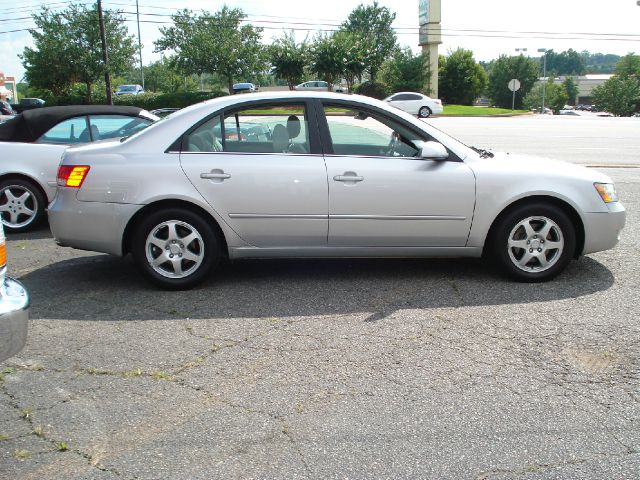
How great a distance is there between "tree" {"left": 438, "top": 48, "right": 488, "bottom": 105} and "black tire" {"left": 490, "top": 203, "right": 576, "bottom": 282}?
60915 mm

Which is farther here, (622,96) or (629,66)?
(629,66)

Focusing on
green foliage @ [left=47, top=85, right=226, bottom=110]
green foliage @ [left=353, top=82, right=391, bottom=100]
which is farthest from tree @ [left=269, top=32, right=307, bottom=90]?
green foliage @ [left=47, top=85, right=226, bottom=110]

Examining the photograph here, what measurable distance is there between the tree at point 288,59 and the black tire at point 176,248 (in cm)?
5038

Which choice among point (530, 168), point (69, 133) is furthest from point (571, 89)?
point (530, 168)

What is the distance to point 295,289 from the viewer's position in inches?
215

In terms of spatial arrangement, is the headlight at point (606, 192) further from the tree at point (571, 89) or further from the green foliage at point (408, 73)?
the tree at point (571, 89)

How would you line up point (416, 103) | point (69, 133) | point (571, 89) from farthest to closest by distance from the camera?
1. point (571, 89)
2. point (416, 103)
3. point (69, 133)

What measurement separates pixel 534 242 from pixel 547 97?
84.7 m

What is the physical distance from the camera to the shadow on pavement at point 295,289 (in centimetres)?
498

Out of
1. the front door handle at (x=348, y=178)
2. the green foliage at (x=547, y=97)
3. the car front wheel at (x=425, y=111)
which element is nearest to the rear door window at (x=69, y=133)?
the front door handle at (x=348, y=178)

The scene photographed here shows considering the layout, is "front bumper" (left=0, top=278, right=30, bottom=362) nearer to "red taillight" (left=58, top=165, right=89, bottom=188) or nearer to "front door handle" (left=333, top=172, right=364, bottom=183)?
"red taillight" (left=58, top=165, right=89, bottom=188)

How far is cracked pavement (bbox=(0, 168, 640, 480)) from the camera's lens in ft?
9.81

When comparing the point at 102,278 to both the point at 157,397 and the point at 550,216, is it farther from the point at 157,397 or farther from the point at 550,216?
the point at 550,216

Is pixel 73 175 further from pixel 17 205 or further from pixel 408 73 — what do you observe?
pixel 408 73
